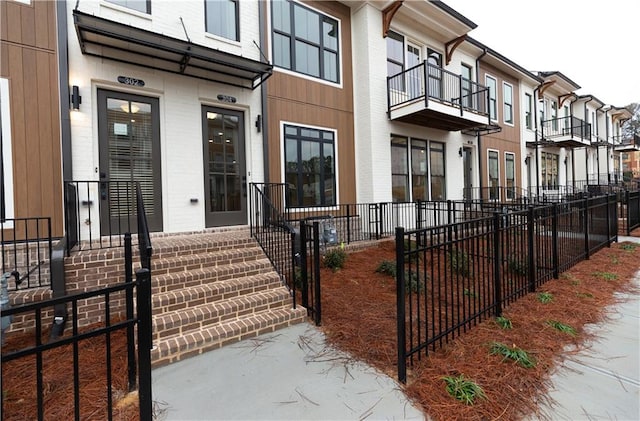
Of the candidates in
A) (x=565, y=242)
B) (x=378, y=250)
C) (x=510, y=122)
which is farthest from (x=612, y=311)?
(x=510, y=122)

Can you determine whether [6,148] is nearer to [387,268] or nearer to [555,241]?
[387,268]

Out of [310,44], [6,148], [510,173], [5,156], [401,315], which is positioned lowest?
[401,315]

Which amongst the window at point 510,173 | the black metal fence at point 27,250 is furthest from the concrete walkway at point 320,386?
the window at point 510,173

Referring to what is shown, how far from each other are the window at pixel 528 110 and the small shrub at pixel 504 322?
15.1 metres

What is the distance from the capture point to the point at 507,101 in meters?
14.2

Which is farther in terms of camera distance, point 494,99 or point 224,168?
point 494,99

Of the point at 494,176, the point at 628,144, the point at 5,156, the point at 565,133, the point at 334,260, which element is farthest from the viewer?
the point at 628,144

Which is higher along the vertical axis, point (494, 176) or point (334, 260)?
point (494, 176)

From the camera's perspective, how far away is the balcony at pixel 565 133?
52.2 ft

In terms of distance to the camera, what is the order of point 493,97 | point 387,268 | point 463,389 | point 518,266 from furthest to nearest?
point 493,97 → point 387,268 → point 518,266 → point 463,389

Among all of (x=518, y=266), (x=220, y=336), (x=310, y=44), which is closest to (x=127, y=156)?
(x=220, y=336)

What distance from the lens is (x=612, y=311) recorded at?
3.97 metres

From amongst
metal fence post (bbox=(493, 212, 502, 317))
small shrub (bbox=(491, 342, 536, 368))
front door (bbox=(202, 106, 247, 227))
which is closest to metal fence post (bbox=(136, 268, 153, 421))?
small shrub (bbox=(491, 342, 536, 368))

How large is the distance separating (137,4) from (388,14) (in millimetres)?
6423
